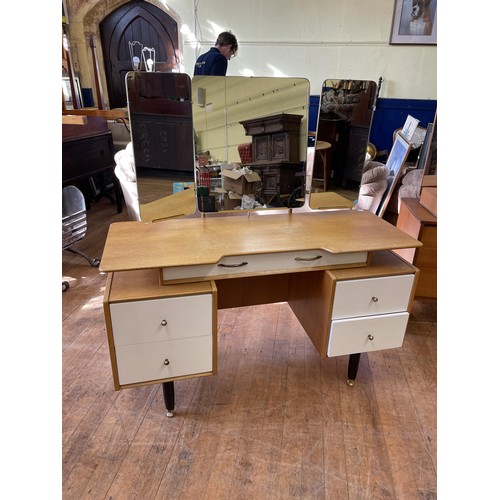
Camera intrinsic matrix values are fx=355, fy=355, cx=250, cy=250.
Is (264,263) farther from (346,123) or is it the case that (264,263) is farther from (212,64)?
(212,64)

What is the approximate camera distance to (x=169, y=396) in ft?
4.63

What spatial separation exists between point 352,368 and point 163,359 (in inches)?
33.3

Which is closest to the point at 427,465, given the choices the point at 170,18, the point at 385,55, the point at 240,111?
the point at 240,111

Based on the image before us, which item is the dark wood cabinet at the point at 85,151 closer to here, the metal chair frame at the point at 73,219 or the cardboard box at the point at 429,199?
the metal chair frame at the point at 73,219

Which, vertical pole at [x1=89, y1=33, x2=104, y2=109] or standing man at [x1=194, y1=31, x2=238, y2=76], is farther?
vertical pole at [x1=89, y1=33, x2=104, y2=109]

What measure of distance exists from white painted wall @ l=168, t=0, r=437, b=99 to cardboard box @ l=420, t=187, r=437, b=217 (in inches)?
102

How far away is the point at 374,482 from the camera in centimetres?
122

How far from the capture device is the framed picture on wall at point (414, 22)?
369 centimetres

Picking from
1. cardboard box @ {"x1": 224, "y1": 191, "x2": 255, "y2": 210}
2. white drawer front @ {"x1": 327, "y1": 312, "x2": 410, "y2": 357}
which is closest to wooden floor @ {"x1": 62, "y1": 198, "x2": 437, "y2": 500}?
white drawer front @ {"x1": 327, "y1": 312, "x2": 410, "y2": 357}

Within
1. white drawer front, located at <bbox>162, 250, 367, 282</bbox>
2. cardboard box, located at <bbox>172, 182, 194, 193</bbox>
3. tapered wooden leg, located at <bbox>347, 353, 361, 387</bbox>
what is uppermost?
cardboard box, located at <bbox>172, 182, 194, 193</bbox>

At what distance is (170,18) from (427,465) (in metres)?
4.61

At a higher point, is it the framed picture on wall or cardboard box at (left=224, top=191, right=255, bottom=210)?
the framed picture on wall

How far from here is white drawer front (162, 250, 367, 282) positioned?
1228 mm

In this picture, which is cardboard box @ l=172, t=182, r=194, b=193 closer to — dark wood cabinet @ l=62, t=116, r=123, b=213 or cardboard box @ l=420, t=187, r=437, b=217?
cardboard box @ l=420, t=187, r=437, b=217
